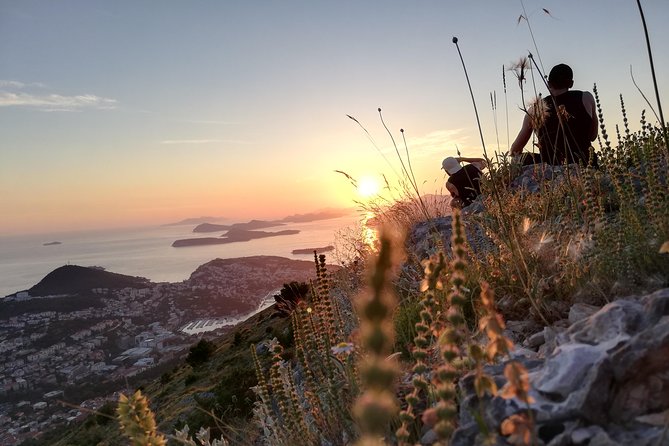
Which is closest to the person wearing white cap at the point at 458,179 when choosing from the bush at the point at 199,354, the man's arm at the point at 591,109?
the man's arm at the point at 591,109

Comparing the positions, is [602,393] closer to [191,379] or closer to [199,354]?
[191,379]

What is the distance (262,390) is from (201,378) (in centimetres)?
1419

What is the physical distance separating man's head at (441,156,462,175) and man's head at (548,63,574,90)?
110 inches

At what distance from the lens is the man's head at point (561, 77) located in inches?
312

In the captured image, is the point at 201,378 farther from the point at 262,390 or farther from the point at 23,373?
the point at 23,373

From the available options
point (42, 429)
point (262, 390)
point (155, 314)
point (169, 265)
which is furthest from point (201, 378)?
point (169, 265)

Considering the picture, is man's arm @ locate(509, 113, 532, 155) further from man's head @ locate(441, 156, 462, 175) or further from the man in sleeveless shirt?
man's head @ locate(441, 156, 462, 175)

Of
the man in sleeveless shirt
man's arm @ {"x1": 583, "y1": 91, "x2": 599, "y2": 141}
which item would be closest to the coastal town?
the man in sleeveless shirt

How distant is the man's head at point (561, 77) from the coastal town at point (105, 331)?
35.4m

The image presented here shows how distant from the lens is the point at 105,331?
226ft

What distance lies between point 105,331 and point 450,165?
7090cm

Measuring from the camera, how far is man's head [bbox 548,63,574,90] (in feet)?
26.0

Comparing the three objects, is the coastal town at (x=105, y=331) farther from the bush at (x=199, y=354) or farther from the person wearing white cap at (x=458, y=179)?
the person wearing white cap at (x=458, y=179)

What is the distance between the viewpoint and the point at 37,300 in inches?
3716
